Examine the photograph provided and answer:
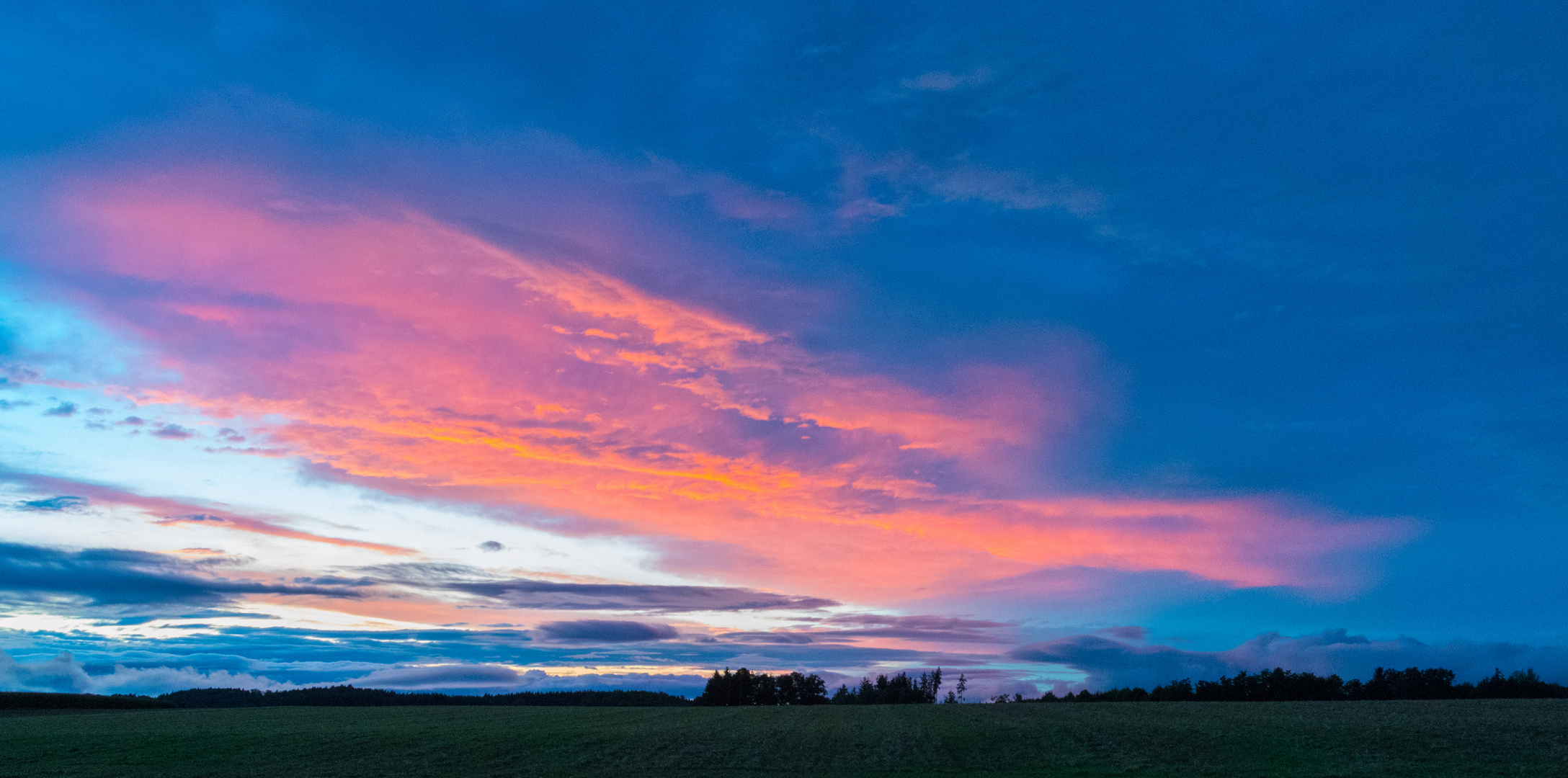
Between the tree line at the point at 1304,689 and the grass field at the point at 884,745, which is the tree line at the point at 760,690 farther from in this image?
the grass field at the point at 884,745

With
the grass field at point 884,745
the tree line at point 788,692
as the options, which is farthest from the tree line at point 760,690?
the grass field at point 884,745

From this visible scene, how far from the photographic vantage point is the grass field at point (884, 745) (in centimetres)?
4619

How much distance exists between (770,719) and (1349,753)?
46030mm

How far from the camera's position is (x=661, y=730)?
69.3 m

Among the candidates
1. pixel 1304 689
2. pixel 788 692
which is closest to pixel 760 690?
pixel 788 692

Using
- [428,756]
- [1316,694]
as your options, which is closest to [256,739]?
[428,756]

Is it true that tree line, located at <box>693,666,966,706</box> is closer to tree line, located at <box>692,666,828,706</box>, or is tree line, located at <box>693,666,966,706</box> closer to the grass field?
tree line, located at <box>692,666,828,706</box>

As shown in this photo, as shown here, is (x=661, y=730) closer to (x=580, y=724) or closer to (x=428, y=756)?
(x=580, y=724)

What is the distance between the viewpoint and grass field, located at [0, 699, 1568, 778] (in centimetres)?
4619

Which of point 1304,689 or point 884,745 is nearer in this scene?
point 884,745

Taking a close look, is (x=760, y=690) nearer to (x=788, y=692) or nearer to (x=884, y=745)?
(x=788, y=692)

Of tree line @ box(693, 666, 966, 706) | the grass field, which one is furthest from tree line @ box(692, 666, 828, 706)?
the grass field

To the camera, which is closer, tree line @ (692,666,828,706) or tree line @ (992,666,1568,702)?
tree line @ (992,666,1568,702)

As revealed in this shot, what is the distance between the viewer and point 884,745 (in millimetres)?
56875
